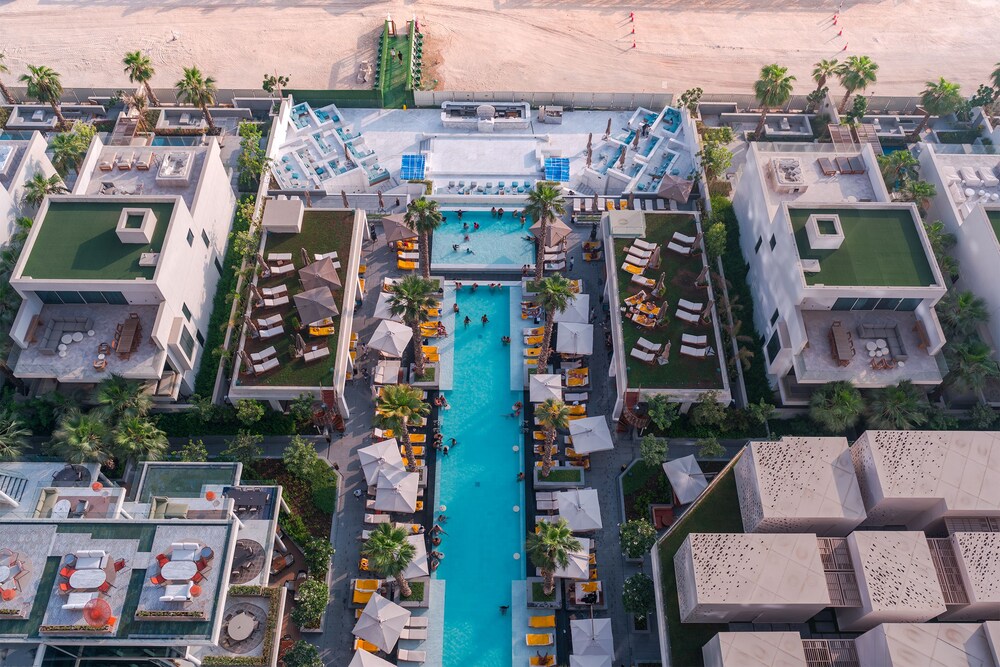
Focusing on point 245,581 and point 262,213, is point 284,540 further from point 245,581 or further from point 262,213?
point 262,213

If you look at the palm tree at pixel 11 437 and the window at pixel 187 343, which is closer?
the palm tree at pixel 11 437

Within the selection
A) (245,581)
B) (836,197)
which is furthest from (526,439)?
(836,197)

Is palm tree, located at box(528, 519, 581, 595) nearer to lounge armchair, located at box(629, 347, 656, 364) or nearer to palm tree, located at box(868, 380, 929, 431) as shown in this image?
lounge armchair, located at box(629, 347, 656, 364)

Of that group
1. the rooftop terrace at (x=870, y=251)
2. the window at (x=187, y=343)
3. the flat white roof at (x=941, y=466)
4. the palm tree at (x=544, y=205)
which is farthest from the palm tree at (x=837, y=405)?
the window at (x=187, y=343)

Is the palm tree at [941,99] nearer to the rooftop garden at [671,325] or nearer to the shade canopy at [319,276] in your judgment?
the rooftop garden at [671,325]

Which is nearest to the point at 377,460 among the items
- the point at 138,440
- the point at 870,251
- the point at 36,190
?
the point at 138,440

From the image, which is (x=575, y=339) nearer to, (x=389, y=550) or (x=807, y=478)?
(x=807, y=478)
